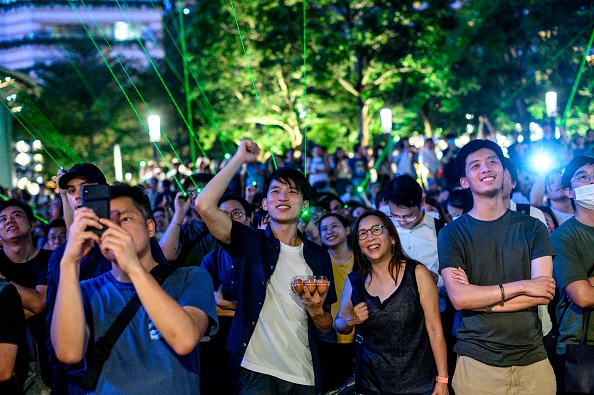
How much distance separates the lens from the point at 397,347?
17.5 ft

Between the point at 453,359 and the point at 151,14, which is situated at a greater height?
the point at 151,14

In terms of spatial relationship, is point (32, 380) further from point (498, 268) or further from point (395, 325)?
point (498, 268)

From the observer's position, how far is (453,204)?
26.3ft

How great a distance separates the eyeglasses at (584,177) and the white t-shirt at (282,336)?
2431 mm

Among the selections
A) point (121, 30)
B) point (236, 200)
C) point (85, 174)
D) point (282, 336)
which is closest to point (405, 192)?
point (236, 200)

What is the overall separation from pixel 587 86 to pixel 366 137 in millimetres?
7497

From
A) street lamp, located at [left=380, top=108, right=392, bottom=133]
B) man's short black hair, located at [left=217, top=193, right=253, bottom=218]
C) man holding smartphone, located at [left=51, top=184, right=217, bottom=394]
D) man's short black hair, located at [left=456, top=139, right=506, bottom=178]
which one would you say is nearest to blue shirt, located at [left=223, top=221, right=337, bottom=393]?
man holding smartphone, located at [left=51, top=184, right=217, bottom=394]

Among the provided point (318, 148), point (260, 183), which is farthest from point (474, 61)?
point (260, 183)

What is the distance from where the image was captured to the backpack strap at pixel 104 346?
3951 mm

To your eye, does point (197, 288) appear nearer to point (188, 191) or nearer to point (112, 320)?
point (112, 320)

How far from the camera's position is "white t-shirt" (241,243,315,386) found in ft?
17.1

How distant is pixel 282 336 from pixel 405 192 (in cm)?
233

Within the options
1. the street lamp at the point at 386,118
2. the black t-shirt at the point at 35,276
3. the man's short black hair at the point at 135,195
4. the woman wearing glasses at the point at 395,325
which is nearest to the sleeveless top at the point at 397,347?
the woman wearing glasses at the point at 395,325

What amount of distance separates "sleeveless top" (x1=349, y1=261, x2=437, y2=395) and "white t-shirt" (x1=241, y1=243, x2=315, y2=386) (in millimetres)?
441
